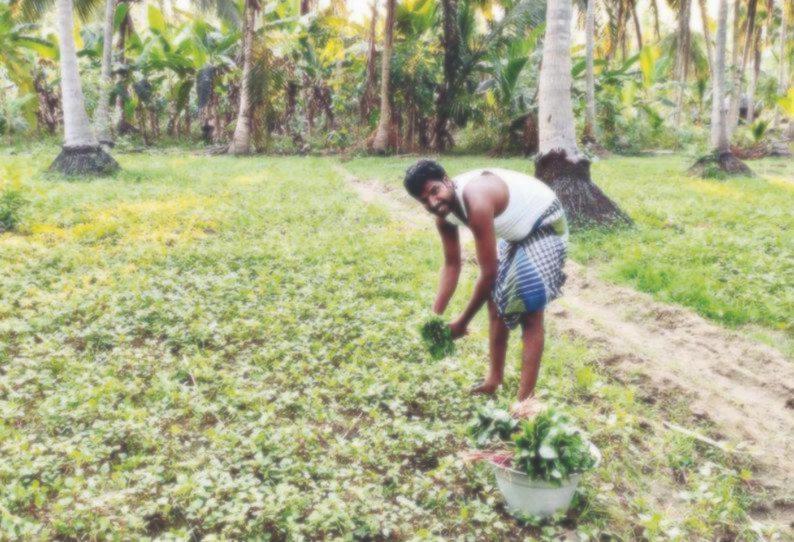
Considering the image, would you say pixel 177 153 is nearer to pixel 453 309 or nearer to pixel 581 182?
pixel 581 182

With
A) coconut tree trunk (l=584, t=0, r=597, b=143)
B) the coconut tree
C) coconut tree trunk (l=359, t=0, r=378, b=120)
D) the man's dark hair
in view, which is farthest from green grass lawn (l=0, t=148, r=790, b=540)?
coconut tree trunk (l=359, t=0, r=378, b=120)

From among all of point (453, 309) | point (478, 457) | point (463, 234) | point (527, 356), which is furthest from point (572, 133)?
point (478, 457)

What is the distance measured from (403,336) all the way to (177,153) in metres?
16.7

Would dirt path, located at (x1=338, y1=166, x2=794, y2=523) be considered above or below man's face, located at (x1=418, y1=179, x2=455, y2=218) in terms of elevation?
below

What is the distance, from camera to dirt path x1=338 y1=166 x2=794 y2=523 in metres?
3.57

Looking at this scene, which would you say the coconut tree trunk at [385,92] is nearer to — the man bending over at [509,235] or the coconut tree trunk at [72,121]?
the coconut tree trunk at [72,121]

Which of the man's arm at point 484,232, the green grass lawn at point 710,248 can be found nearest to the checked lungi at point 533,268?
the man's arm at point 484,232

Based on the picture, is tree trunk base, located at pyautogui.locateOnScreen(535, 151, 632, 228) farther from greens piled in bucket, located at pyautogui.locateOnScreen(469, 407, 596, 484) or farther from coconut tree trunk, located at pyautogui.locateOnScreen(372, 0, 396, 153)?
coconut tree trunk, located at pyautogui.locateOnScreen(372, 0, 396, 153)

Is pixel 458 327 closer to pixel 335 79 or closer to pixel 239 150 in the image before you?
pixel 239 150

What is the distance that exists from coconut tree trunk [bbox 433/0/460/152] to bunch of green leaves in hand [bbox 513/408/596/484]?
18.0 meters

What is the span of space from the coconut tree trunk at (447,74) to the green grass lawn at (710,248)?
29.9 feet

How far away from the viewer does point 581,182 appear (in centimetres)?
855

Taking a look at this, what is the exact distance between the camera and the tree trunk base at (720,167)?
12938 millimetres

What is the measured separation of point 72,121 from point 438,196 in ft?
39.6
